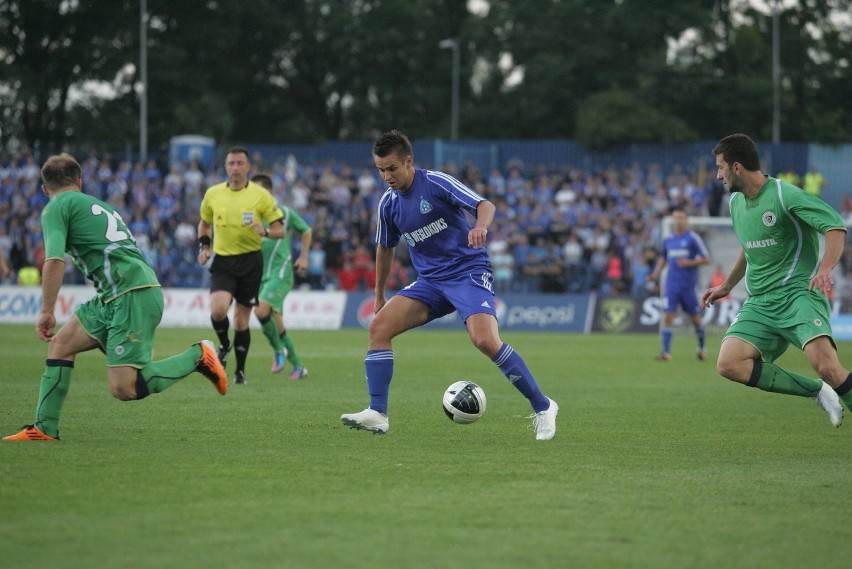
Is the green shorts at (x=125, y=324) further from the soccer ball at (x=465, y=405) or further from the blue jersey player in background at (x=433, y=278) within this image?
the soccer ball at (x=465, y=405)

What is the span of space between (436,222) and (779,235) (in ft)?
8.23

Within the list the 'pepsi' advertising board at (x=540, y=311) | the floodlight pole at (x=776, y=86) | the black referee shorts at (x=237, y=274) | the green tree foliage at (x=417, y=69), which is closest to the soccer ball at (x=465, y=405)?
the black referee shorts at (x=237, y=274)

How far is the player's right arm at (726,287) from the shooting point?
9.53 m

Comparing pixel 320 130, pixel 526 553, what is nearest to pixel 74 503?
pixel 526 553

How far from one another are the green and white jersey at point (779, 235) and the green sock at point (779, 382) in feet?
1.89

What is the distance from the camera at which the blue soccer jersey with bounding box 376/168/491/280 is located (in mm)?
9367

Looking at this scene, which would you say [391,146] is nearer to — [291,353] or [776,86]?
[291,353]

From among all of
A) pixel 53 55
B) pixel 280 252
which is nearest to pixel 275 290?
pixel 280 252

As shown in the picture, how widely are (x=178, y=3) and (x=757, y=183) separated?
4713cm

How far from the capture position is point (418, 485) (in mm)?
7152

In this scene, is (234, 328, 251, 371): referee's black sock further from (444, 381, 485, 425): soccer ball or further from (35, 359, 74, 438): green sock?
(35, 359, 74, 438): green sock

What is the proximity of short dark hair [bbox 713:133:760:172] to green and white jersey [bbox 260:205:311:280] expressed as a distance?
7.89m

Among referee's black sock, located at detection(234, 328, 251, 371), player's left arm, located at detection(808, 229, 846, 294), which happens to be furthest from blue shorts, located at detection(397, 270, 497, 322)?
referee's black sock, located at detection(234, 328, 251, 371)

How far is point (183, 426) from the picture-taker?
994 cm
